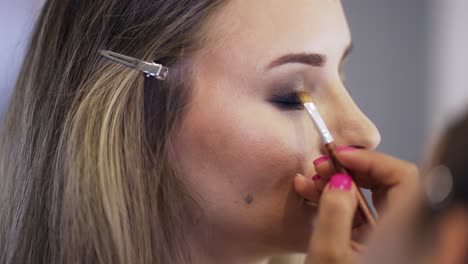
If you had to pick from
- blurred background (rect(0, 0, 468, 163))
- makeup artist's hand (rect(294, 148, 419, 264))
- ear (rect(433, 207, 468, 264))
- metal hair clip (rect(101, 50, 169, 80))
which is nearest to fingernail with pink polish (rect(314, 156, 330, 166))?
makeup artist's hand (rect(294, 148, 419, 264))

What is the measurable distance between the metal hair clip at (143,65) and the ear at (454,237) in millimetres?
455

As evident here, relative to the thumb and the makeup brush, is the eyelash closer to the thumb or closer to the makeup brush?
the makeup brush

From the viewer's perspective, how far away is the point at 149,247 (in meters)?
0.74

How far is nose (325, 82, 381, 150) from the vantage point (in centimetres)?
75

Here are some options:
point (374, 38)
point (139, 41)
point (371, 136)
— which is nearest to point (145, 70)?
point (139, 41)

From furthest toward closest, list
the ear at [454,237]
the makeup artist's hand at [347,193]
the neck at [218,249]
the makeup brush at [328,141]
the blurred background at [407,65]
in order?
the blurred background at [407,65], the neck at [218,249], the makeup brush at [328,141], the makeup artist's hand at [347,193], the ear at [454,237]

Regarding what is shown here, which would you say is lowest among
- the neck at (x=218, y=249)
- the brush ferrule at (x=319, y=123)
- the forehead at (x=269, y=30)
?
the neck at (x=218, y=249)

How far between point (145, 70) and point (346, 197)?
1.00 ft

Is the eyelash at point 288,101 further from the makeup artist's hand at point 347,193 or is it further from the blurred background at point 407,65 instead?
the blurred background at point 407,65

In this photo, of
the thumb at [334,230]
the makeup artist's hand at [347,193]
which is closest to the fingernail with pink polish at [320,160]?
the makeup artist's hand at [347,193]

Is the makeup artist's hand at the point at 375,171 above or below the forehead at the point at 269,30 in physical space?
below

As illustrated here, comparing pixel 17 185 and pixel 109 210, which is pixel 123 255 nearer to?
pixel 109 210

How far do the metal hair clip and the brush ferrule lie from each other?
7.3 inches

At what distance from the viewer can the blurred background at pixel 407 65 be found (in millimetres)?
1709
